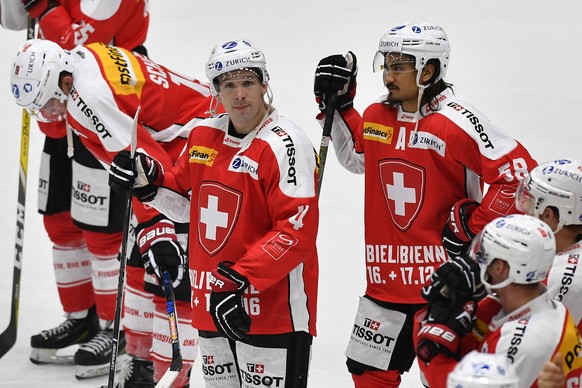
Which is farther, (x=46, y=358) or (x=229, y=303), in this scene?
(x=46, y=358)

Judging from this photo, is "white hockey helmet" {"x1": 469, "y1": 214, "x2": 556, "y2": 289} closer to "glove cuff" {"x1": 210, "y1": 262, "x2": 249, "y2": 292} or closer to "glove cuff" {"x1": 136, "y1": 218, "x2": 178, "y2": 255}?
"glove cuff" {"x1": 210, "y1": 262, "x2": 249, "y2": 292}

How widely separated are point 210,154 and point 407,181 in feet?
2.14

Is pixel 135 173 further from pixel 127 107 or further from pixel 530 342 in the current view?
pixel 530 342

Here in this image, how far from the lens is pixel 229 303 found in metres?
3.57

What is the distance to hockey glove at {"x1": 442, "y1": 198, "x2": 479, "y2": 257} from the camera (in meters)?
3.86

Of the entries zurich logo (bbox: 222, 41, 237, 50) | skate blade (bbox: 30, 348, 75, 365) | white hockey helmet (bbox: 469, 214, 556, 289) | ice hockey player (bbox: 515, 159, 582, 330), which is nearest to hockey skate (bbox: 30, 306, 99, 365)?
skate blade (bbox: 30, 348, 75, 365)

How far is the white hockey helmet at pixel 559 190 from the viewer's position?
11.2 feet

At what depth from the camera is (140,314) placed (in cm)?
487

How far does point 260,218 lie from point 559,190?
87 cm

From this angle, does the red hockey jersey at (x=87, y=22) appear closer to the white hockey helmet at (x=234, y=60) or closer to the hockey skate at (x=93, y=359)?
the hockey skate at (x=93, y=359)

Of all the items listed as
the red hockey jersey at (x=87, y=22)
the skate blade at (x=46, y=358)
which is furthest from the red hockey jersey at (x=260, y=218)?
the red hockey jersey at (x=87, y=22)

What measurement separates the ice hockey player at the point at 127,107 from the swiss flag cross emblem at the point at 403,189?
0.78 m

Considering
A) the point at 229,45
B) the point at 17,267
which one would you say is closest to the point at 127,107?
the point at 229,45

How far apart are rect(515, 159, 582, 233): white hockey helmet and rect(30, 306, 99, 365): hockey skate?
2559 millimetres
